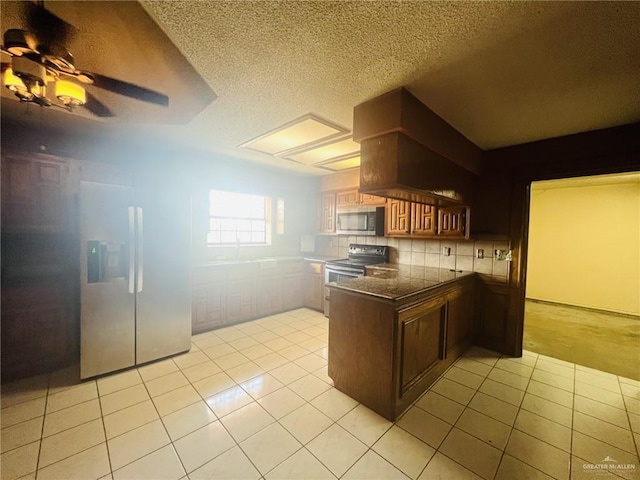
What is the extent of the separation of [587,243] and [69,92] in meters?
7.49

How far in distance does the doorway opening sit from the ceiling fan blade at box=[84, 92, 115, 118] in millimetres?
5413

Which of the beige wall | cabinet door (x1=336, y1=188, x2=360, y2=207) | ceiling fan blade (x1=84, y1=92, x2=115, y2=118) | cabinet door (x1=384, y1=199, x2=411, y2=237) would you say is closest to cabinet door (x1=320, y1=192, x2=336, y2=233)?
cabinet door (x1=336, y1=188, x2=360, y2=207)

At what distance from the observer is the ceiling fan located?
1.21m

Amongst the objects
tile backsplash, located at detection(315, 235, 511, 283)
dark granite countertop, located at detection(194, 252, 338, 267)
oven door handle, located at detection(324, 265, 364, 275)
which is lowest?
oven door handle, located at detection(324, 265, 364, 275)

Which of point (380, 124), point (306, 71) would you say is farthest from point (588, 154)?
point (306, 71)

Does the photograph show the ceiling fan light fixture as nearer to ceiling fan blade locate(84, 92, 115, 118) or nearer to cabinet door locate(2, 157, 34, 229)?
ceiling fan blade locate(84, 92, 115, 118)

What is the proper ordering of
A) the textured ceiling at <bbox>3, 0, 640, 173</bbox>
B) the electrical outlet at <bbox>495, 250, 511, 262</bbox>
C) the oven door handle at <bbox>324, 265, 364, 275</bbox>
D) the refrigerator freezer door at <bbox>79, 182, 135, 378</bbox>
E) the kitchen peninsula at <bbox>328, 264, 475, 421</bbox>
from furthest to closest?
the oven door handle at <bbox>324, 265, 364, 275</bbox>, the electrical outlet at <bbox>495, 250, 511, 262</bbox>, the refrigerator freezer door at <bbox>79, 182, 135, 378</bbox>, the kitchen peninsula at <bbox>328, 264, 475, 421</bbox>, the textured ceiling at <bbox>3, 0, 640, 173</bbox>

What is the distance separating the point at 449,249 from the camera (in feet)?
11.4

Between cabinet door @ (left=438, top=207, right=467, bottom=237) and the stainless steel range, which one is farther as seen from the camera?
the stainless steel range

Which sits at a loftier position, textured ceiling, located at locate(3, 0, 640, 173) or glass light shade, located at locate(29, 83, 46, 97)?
textured ceiling, located at locate(3, 0, 640, 173)

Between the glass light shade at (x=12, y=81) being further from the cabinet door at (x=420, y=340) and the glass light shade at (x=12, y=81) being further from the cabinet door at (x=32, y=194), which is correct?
the cabinet door at (x=420, y=340)

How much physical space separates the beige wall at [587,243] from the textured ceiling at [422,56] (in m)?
3.42

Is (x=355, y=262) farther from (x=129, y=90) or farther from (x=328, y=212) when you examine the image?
(x=129, y=90)

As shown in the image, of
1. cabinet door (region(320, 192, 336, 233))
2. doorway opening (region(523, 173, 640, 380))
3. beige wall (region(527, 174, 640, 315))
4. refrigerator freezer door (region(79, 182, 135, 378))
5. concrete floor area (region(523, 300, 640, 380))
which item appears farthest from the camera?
cabinet door (region(320, 192, 336, 233))
